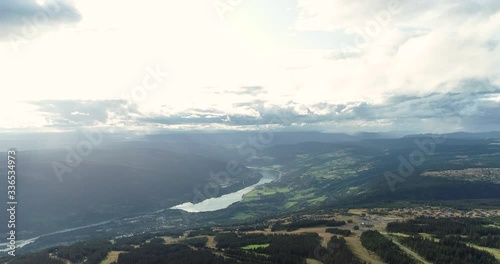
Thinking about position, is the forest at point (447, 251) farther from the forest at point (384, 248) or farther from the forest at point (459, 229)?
the forest at point (459, 229)

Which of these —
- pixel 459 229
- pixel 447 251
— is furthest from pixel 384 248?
pixel 459 229

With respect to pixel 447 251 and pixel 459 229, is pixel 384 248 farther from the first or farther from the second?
pixel 459 229

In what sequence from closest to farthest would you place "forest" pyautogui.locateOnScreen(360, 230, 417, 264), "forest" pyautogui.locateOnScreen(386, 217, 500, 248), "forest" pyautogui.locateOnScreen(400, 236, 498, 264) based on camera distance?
"forest" pyautogui.locateOnScreen(400, 236, 498, 264) < "forest" pyautogui.locateOnScreen(360, 230, 417, 264) < "forest" pyautogui.locateOnScreen(386, 217, 500, 248)

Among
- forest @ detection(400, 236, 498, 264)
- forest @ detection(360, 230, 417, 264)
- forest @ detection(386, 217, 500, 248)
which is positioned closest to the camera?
forest @ detection(400, 236, 498, 264)

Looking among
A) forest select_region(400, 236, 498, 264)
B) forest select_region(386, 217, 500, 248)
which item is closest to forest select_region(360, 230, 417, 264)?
forest select_region(400, 236, 498, 264)

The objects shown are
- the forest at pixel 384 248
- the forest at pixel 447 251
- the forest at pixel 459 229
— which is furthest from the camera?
the forest at pixel 459 229

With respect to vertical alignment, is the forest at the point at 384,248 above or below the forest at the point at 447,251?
below

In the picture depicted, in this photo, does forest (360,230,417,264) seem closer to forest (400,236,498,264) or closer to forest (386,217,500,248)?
forest (400,236,498,264)

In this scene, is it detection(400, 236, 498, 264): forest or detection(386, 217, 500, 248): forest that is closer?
detection(400, 236, 498, 264): forest

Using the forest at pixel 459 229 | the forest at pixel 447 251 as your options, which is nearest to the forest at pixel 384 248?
the forest at pixel 447 251

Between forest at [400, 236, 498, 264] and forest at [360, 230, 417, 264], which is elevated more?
forest at [400, 236, 498, 264]

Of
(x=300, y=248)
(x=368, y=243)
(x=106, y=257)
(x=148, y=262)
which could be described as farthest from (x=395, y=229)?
(x=106, y=257)

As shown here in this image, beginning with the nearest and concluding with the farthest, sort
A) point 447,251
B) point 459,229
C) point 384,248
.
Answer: point 447,251 < point 384,248 < point 459,229
